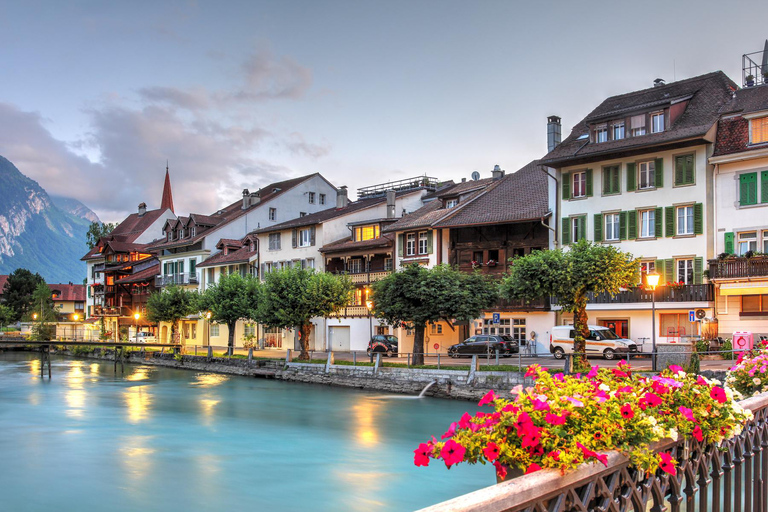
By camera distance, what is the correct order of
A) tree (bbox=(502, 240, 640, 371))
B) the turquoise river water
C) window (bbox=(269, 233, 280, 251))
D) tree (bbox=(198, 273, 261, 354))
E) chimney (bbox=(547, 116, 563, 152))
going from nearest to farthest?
the turquoise river water
tree (bbox=(502, 240, 640, 371))
chimney (bbox=(547, 116, 563, 152))
tree (bbox=(198, 273, 261, 354))
window (bbox=(269, 233, 280, 251))

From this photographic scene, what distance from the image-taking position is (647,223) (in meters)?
42.2

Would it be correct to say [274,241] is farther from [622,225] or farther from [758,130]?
[758,130]

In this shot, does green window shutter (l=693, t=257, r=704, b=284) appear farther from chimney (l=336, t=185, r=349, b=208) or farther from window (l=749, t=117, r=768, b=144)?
chimney (l=336, t=185, r=349, b=208)

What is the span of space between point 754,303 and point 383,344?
78.9 ft

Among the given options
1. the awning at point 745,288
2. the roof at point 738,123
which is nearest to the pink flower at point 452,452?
the awning at point 745,288

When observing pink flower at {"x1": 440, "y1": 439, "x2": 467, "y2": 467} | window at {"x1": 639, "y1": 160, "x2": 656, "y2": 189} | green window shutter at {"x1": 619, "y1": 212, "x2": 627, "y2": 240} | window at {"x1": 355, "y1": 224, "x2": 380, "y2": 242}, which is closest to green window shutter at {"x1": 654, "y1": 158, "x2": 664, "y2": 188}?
window at {"x1": 639, "y1": 160, "x2": 656, "y2": 189}

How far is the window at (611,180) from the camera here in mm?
43062

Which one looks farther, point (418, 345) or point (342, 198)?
point (342, 198)

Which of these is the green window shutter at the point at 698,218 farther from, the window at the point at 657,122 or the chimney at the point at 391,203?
the chimney at the point at 391,203

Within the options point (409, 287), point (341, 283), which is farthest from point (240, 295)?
point (409, 287)

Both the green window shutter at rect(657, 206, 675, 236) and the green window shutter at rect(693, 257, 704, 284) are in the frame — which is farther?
the green window shutter at rect(657, 206, 675, 236)

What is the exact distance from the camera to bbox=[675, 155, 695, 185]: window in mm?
40156

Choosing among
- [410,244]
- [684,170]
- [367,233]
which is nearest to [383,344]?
[410,244]

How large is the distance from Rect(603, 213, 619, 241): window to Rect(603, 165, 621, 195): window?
1.38 meters
